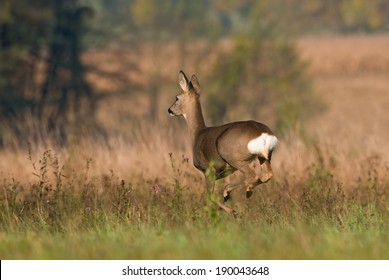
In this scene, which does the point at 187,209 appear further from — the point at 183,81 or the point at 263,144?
the point at 183,81

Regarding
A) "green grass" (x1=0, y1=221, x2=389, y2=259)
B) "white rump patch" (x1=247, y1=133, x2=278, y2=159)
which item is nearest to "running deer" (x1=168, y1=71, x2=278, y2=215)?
"white rump patch" (x1=247, y1=133, x2=278, y2=159)

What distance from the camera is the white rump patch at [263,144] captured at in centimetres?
1027

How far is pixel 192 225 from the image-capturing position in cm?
920

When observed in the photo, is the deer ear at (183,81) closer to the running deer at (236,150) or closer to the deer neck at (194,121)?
the running deer at (236,150)

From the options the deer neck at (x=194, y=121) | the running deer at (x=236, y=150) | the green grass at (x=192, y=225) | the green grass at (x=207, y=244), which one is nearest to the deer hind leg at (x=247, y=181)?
the running deer at (x=236, y=150)

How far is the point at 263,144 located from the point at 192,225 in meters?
1.47


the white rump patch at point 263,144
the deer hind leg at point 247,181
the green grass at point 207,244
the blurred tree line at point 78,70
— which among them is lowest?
the green grass at point 207,244

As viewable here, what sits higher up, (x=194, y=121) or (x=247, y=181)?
(x=194, y=121)

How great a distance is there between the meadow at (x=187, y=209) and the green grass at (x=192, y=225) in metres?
0.01

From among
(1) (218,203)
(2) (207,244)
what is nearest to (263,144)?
(1) (218,203)

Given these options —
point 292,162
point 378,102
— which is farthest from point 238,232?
point 378,102

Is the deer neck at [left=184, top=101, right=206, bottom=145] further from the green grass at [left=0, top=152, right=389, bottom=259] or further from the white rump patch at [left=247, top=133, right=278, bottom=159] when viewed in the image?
the white rump patch at [left=247, top=133, right=278, bottom=159]
